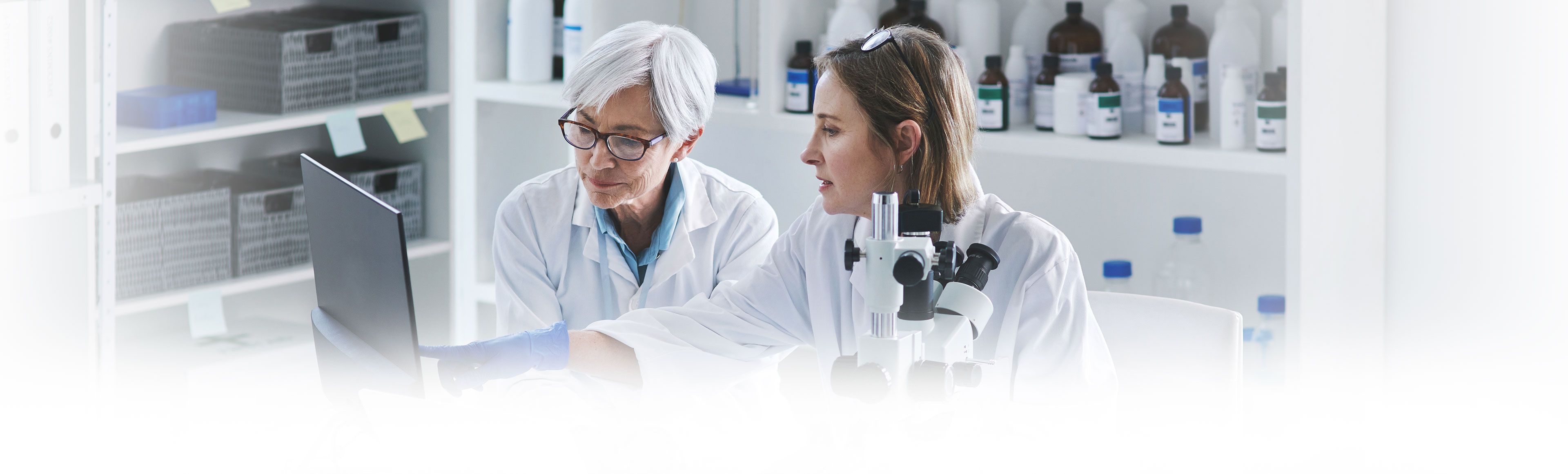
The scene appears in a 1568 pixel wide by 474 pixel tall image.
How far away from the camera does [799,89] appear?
2.27 m

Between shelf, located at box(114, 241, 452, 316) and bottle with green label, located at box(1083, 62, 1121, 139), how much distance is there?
1.27 meters

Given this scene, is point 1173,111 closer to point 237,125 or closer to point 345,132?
point 345,132

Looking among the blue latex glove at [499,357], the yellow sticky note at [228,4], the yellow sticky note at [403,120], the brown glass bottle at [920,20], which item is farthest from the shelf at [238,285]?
the brown glass bottle at [920,20]

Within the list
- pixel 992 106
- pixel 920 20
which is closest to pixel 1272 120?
pixel 992 106

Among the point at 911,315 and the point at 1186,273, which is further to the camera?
the point at 1186,273

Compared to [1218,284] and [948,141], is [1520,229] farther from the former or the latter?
[948,141]

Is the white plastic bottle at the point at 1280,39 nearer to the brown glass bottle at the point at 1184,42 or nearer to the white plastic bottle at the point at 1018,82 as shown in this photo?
the brown glass bottle at the point at 1184,42

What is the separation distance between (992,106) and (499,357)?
1.00 metres

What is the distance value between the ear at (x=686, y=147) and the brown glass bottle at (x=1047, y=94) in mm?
602

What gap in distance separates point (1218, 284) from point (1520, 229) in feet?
1.56

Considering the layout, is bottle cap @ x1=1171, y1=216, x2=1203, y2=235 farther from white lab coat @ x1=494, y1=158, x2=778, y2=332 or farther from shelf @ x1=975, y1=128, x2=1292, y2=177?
white lab coat @ x1=494, y1=158, x2=778, y2=332

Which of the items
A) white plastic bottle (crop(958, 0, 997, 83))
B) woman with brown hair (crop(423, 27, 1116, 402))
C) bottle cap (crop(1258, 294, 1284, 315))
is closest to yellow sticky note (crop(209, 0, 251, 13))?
woman with brown hair (crop(423, 27, 1116, 402))

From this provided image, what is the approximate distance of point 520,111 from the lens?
9.09 ft

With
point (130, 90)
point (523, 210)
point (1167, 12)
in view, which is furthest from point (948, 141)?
point (130, 90)
